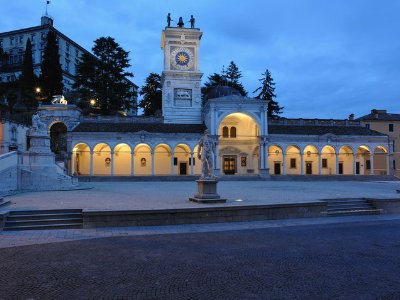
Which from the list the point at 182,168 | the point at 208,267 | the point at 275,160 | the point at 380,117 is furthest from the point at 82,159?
the point at 380,117

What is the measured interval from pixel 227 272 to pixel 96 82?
52.0 m

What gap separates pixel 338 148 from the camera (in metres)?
44.4

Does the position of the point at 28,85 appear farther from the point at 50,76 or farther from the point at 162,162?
the point at 162,162

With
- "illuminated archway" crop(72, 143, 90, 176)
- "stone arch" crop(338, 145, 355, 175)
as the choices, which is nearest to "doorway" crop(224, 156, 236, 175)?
"stone arch" crop(338, 145, 355, 175)

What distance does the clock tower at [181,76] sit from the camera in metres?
46.2

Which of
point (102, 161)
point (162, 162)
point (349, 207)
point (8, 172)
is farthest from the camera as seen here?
point (162, 162)

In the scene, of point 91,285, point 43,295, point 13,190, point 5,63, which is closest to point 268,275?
point 91,285

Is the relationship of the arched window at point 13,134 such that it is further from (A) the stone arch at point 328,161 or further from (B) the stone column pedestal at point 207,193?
(A) the stone arch at point 328,161

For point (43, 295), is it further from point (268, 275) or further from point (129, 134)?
point (129, 134)

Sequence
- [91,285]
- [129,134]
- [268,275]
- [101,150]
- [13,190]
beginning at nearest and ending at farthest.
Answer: [91,285] < [268,275] < [13,190] < [129,134] < [101,150]

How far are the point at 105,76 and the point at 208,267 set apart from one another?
5156cm

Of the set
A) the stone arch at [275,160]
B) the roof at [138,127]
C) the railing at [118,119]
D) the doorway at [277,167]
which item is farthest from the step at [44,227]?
the doorway at [277,167]

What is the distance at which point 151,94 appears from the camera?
221 feet

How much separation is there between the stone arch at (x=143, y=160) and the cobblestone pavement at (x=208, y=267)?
113 ft
